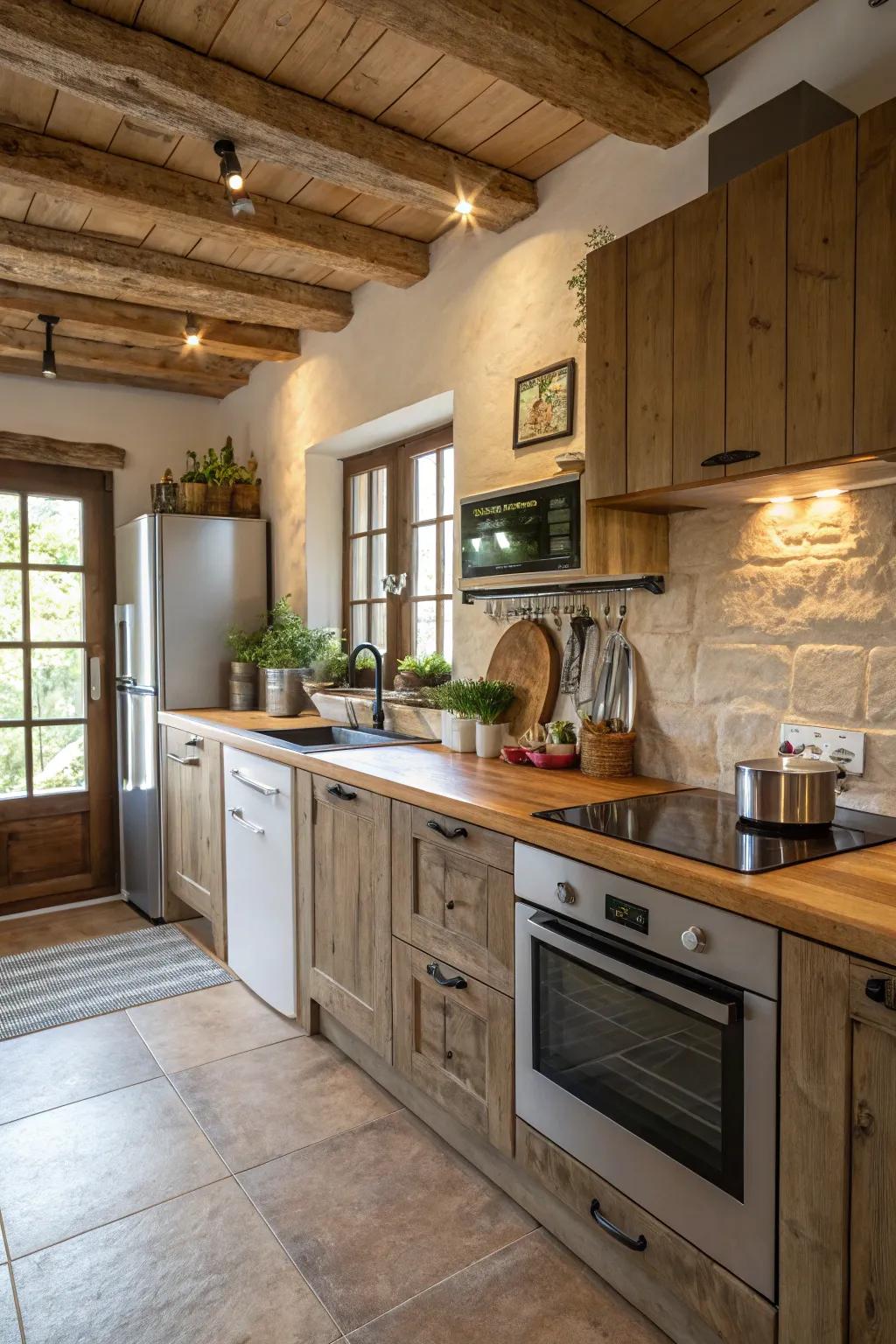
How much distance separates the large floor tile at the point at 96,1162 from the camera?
1.94 metres

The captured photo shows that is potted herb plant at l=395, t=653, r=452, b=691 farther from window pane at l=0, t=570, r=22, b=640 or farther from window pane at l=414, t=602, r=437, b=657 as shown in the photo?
window pane at l=0, t=570, r=22, b=640

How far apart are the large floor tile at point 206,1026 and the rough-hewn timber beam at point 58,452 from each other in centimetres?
267

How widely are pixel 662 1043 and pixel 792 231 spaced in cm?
149

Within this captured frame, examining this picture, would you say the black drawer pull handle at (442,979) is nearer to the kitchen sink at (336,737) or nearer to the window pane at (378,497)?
the kitchen sink at (336,737)

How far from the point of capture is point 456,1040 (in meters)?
2.07

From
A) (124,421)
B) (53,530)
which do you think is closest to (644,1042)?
(53,530)

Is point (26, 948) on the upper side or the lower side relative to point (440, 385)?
lower

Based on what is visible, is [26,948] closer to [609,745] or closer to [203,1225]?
[203,1225]

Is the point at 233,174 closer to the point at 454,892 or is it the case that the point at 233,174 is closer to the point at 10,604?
the point at 454,892

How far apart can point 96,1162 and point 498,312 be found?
2665mm

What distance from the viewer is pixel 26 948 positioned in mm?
3693

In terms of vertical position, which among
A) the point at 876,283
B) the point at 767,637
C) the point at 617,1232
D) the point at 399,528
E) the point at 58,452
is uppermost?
the point at 58,452

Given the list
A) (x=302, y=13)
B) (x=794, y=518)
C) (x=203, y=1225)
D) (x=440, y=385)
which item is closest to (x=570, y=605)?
(x=794, y=518)

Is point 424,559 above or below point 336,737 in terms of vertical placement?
above
